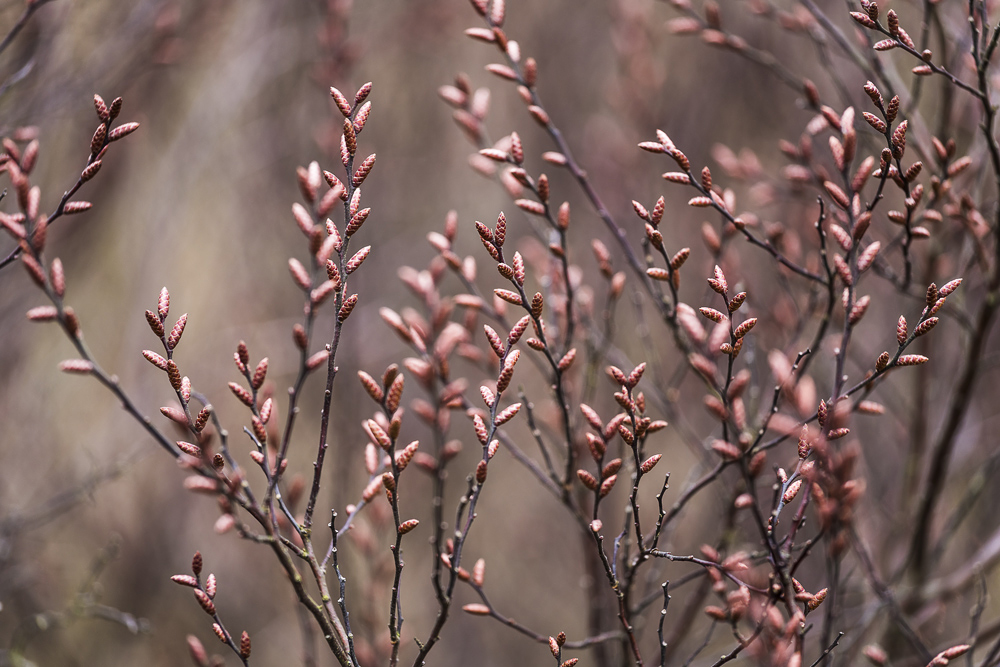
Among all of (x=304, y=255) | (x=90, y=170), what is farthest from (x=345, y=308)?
(x=304, y=255)

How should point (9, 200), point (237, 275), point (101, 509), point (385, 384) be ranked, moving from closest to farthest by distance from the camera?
1. point (385, 384)
2. point (9, 200)
3. point (101, 509)
4. point (237, 275)

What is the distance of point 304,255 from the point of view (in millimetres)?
5879

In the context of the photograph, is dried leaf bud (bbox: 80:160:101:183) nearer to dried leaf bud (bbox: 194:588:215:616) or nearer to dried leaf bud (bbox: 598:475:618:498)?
dried leaf bud (bbox: 194:588:215:616)

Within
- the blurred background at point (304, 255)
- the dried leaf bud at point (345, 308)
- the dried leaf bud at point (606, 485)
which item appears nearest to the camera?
the dried leaf bud at point (345, 308)

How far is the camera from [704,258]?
208 inches

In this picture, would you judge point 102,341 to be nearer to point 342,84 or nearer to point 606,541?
point 342,84

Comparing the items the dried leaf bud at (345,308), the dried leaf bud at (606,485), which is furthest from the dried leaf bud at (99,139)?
the dried leaf bud at (606,485)

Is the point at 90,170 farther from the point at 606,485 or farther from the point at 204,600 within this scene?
the point at 606,485

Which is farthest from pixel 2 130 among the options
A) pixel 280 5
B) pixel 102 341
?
pixel 102 341

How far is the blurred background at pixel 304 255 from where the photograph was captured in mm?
4031

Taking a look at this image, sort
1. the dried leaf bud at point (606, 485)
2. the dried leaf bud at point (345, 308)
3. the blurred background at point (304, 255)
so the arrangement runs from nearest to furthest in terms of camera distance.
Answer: the dried leaf bud at point (345, 308), the dried leaf bud at point (606, 485), the blurred background at point (304, 255)

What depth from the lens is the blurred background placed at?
159 inches

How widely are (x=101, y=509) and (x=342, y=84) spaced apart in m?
4.26

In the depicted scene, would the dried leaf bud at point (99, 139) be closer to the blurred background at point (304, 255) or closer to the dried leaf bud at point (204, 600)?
the dried leaf bud at point (204, 600)
